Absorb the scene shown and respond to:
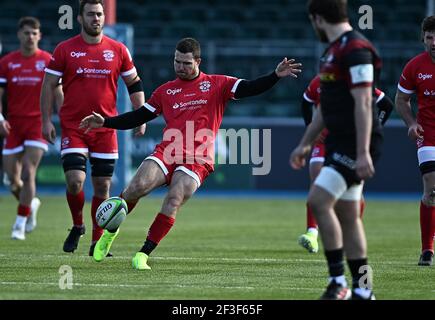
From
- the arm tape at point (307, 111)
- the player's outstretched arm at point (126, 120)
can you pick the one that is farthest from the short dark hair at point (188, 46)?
the arm tape at point (307, 111)

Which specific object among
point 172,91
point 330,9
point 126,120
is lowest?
point 126,120

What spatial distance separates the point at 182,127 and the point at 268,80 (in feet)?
3.12

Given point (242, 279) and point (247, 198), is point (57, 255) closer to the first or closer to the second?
point (242, 279)

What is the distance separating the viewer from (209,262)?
35.7 feet

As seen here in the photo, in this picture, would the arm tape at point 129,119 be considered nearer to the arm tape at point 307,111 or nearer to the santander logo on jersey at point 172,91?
the santander logo on jersey at point 172,91

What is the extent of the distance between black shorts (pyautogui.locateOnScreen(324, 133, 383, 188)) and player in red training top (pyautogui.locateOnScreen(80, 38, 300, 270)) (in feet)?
8.23

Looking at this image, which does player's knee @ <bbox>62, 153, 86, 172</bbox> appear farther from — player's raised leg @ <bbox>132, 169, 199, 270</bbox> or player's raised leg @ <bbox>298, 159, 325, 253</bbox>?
player's raised leg @ <bbox>298, 159, 325, 253</bbox>

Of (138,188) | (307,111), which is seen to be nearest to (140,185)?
(138,188)

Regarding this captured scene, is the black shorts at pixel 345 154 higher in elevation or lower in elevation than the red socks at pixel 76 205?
higher

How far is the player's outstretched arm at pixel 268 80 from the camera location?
9.95 meters

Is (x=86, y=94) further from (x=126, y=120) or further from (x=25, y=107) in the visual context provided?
(x=25, y=107)

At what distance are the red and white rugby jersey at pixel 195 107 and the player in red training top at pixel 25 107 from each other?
13.6 ft

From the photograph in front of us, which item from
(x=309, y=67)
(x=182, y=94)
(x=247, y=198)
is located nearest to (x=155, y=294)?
(x=182, y=94)

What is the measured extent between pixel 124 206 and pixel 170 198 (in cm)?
43
